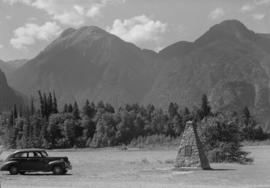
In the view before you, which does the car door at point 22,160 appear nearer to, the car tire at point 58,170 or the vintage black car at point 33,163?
the vintage black car at point 33,163

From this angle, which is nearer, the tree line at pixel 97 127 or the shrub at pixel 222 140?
the shrub at pixel 222 140

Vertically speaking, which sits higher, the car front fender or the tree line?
the tree line

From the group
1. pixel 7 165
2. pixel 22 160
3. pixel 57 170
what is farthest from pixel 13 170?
pixel 57 170

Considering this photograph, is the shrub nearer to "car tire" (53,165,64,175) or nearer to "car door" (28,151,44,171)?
"car tire" (53,165,64,175)

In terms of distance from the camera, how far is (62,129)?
154125 mm

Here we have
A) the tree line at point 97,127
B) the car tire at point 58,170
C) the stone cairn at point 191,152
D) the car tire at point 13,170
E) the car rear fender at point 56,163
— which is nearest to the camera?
the car rear fender at point 56,163

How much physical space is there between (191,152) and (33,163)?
1234 centimetres

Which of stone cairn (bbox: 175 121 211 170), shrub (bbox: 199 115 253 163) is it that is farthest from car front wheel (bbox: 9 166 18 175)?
shrub (bbox: 199 115 253 163)

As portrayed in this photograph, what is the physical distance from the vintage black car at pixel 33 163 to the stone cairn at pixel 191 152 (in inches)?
369

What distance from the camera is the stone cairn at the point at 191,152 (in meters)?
39.8

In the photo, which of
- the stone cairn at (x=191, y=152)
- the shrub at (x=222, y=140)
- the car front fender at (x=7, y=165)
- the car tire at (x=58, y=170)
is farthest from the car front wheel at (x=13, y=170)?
the shrub at (x=222, y=140)

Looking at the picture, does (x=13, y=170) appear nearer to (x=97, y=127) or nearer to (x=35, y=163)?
(x=35, y=163)

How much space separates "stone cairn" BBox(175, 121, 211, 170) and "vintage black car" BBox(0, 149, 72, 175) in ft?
30.8

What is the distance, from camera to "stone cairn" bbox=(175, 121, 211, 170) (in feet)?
130
